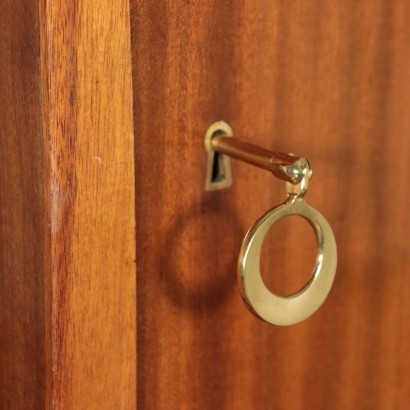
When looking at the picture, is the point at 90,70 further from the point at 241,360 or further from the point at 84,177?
the point at 241,360

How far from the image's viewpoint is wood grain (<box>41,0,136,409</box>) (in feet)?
1.21

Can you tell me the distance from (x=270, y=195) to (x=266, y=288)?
0.30 ft

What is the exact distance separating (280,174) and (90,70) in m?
0.11

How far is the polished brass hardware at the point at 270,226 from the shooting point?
0.40 m

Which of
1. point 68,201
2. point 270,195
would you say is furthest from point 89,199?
point 270,195

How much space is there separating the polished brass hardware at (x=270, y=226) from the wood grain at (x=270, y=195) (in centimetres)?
1

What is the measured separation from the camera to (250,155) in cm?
43

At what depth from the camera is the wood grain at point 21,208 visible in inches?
14.9

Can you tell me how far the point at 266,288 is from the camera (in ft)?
1.37

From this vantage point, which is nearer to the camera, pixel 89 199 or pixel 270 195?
pixel 89 199

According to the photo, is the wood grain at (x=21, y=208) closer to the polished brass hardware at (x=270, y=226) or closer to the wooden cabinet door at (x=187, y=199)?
the wooden cabinet door at (x=187, y=199)

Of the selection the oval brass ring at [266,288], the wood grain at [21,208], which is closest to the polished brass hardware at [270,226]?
the oval brass ring at [266,288]

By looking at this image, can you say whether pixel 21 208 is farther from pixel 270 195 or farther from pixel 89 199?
pixel 270 195

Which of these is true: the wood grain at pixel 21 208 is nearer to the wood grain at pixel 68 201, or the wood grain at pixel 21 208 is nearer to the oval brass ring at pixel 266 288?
the wood grain at pixel 68 201
